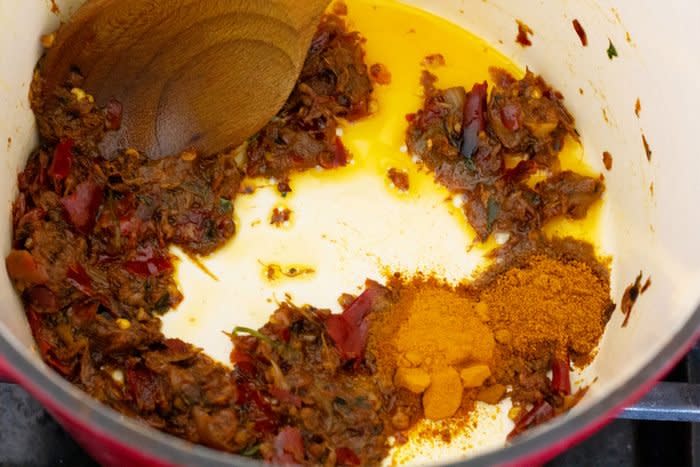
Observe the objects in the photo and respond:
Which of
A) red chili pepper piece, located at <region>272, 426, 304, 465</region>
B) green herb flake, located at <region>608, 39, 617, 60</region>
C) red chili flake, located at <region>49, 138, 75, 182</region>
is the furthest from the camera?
green herb flake, located at <region>608, 39, 617, 60</region>

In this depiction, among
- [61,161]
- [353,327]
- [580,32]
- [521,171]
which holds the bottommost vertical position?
[353,327]

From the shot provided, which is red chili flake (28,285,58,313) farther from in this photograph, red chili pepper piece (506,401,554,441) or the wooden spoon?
red chili pepper piece (506,401,554,441)

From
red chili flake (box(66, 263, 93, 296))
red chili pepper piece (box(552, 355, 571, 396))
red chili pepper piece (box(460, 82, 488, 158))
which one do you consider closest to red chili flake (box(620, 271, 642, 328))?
red chili pepper piece (box(552, 355, 571, 396))

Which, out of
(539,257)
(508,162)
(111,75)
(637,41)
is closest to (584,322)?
(539,257)

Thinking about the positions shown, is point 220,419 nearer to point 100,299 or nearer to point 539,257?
point 100,299

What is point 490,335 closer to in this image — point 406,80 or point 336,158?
point 336,158

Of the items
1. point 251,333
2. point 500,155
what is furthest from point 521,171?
point 251,333

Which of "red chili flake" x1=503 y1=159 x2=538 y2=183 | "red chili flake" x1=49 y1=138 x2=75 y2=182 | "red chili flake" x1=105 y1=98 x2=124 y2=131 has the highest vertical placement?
"red chili flake" x1=503 y1=159 x2=538 y2=183
